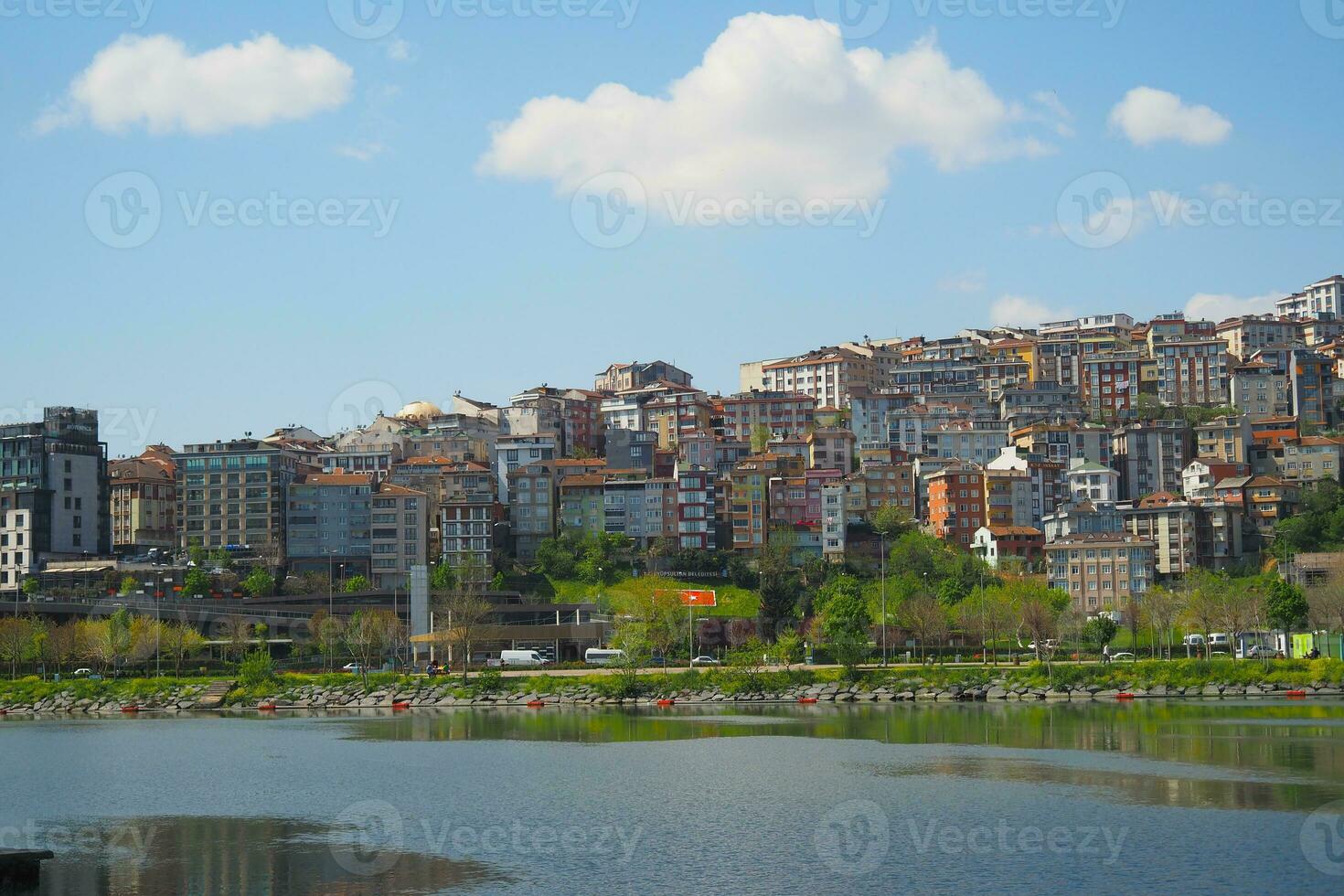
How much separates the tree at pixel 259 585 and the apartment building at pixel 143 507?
72.3 feet

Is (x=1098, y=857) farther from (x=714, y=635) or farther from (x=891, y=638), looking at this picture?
(x=714, y=635)

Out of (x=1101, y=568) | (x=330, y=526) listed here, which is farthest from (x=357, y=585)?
(x=1101, y=568)

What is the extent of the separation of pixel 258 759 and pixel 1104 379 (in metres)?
114

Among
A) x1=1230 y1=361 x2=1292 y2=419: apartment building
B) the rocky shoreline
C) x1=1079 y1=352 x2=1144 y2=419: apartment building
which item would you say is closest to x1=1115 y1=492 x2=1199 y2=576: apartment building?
x1=1230 y1=361 x2=1292 y2=419: apartment building

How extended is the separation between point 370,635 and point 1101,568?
47049 millimetres

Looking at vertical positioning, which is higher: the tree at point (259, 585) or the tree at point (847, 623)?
the tree at point (259, 585)

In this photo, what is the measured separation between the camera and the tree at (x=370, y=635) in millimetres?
75250

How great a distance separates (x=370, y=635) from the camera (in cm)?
7638

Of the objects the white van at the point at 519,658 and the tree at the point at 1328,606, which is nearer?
the tree at the point at 1328,606

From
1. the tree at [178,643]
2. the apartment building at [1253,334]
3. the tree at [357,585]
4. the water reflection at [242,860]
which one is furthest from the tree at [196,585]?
the apartment building at [1253,334]

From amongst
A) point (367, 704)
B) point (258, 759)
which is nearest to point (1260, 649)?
point (367, 704)

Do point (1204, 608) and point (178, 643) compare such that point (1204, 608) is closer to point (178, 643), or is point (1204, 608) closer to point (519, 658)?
point (519, 658)

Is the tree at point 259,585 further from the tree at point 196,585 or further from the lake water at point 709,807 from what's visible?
the lake water at point 709,807

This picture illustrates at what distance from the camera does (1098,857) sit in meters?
24.3
